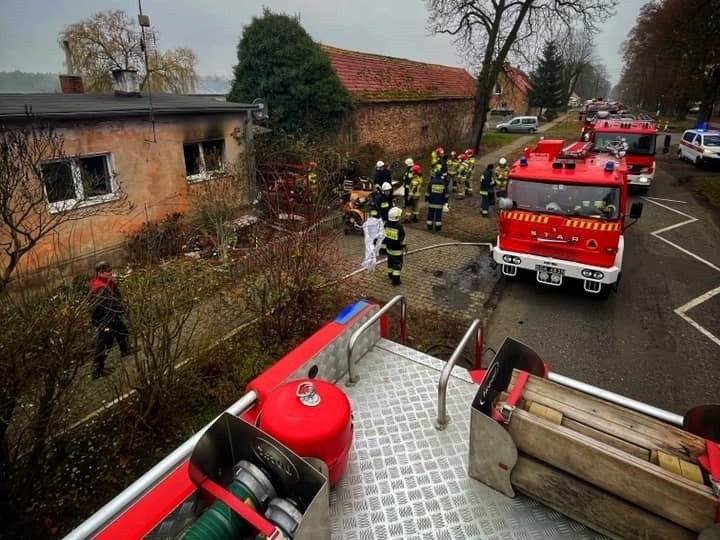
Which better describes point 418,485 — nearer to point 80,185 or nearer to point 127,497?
point 127,497

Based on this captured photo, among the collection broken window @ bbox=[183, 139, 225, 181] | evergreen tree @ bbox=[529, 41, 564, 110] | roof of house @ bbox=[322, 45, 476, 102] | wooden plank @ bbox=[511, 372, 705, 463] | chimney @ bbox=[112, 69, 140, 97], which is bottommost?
wooden plank @ bbox=[511, 372, 705, 463]

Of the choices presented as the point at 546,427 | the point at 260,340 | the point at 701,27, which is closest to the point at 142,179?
the point at 260,340

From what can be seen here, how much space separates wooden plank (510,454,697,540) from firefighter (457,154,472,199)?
13.7 m

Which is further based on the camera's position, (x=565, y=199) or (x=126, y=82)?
(x=126, y=82)

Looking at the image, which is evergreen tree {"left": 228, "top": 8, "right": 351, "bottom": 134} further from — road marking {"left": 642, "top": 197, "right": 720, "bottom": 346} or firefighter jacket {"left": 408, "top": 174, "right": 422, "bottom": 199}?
road marking {"left": 642, "top": 197, "right": 720, "bottom": 346}

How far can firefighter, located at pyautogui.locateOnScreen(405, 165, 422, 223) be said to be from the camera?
11889 millimetres

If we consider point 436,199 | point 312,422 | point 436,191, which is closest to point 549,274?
point 436,191

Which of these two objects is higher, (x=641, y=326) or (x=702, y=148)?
(x=702, y=148)

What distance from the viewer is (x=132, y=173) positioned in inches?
383

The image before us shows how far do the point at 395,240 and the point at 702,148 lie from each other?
63.4ft

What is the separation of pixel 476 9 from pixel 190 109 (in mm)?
17564

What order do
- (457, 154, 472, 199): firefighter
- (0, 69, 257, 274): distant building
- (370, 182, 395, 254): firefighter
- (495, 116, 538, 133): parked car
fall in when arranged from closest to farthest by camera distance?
(0, 69, 257, 274): distant building < (370, 182, 395, 254): firefighter < (457, 154, 472, 199): firefighter < (495, 116, 538, 133): parked car

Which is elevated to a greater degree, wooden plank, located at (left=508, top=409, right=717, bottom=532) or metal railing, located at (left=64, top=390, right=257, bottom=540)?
wooden plank, located at (left=508, top=409, right=717, bottom=532)

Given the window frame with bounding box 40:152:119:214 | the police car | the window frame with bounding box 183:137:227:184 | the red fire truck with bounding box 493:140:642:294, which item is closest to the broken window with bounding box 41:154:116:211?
the window frame with bounding box 40:152:119:214
